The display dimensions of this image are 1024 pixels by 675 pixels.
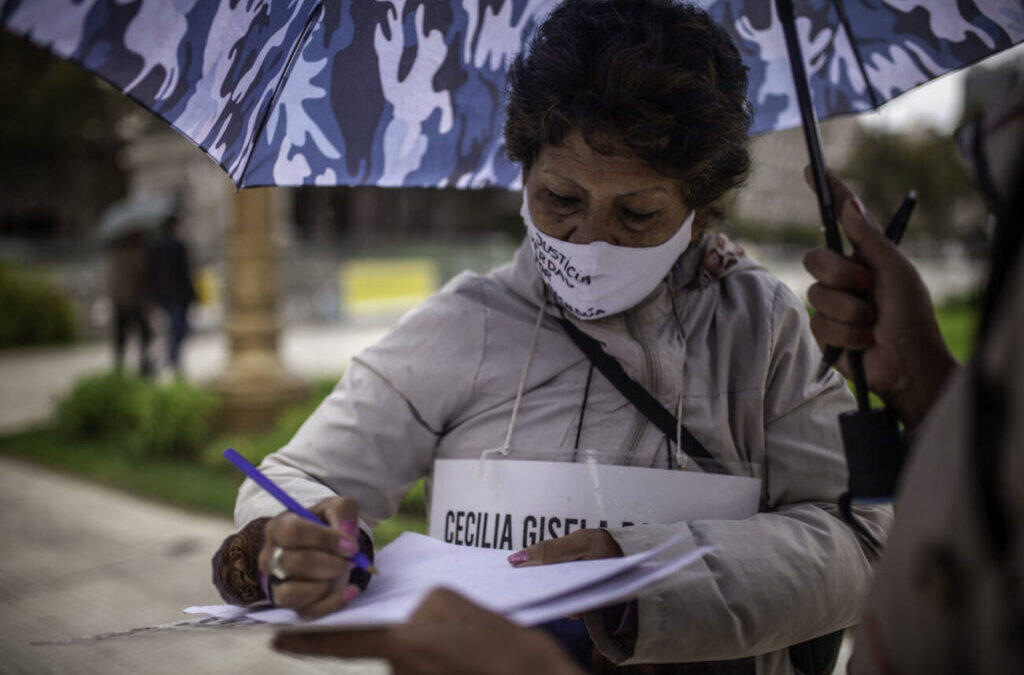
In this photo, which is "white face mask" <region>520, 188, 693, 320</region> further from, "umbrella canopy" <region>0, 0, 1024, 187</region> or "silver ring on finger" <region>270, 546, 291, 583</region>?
"silver ring on finger" <region>270, 546, 291, 583</region>

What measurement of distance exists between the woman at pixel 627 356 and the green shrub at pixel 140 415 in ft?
18.9

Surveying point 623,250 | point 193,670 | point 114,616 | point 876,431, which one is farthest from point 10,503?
point 876,431

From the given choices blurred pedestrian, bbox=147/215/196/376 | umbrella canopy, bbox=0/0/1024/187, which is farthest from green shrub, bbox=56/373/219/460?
umbrella canopy, bbox=0/0/1024/187

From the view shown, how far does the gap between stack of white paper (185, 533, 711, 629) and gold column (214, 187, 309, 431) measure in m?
5.91

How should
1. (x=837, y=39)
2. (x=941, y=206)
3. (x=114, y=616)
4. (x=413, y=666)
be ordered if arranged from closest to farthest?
1. (x=413, y=666)
2. (x=837, y=39)
3. (x=114, y=616)
4. (x=941, y=206)

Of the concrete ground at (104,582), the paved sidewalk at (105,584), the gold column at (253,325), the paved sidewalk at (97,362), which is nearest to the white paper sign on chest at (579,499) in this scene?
the concrete ground at (104,582)

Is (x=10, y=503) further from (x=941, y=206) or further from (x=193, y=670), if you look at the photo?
(x=941, y=206)

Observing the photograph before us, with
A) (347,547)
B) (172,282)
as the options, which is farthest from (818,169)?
(172,282)

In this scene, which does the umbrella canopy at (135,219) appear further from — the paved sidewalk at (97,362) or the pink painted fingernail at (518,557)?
the pink painted fingernail at (518,557)

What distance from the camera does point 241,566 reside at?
4.57 feet

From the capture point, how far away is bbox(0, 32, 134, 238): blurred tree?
1453 cm

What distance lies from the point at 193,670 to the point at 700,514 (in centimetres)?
297

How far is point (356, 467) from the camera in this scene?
167 centimetres

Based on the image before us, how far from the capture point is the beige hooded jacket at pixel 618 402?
5.19ft
